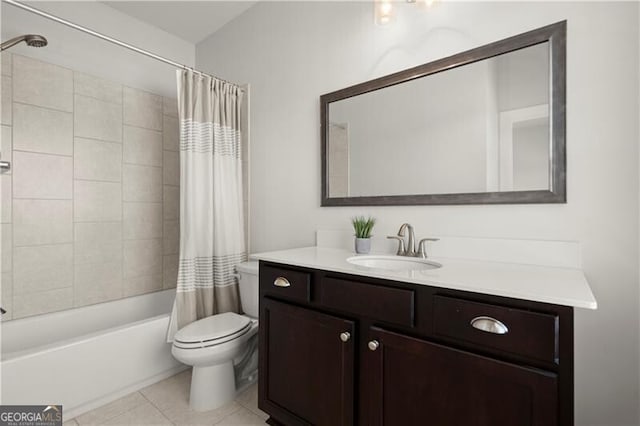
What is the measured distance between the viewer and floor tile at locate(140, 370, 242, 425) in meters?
1.69

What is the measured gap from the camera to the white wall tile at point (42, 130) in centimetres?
206

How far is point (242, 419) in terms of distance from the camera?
5.57 feet

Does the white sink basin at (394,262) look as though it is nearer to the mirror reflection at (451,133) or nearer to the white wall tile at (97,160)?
the mirror reflection at (451,133)

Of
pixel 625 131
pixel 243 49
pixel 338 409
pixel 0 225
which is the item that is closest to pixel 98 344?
pixel 0 225

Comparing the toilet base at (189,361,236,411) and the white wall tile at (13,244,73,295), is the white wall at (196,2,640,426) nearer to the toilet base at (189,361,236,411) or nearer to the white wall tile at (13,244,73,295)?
the toilet base at (189,361,236,411)

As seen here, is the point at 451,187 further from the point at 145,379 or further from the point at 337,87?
the point at 145,379

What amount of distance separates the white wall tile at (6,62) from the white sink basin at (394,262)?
243cm

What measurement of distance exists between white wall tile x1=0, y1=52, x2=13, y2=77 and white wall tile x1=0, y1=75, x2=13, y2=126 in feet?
0.11

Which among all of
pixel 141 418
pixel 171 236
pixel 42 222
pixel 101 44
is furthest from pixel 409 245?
pixel 101 44

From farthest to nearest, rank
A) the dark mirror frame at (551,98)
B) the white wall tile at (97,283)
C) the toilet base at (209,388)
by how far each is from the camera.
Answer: the white wall tile at (97,283) → the toilet base at (209,388) → the dark mirror frame at (551,98)

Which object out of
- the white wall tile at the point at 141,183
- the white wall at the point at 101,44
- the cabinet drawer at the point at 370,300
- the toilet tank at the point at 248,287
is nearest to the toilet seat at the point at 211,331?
the toilet tank at the point at 248,287

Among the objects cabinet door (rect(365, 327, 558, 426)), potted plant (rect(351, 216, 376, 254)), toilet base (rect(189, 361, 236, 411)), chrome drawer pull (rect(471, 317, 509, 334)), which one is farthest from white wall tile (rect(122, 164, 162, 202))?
chrome drawer pull (rect(471, 317, 509, 334))

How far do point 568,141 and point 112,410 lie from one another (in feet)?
8.44

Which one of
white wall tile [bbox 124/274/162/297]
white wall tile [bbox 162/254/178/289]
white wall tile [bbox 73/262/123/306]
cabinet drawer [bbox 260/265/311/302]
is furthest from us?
white wall tile [bbox 162/254/178/289]
